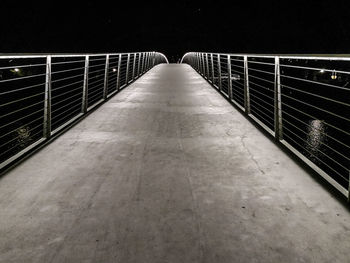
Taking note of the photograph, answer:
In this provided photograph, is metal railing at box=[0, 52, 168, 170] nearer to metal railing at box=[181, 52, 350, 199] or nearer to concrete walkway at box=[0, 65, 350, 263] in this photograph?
concrete walkway at box=[0, 65, 350, 263]

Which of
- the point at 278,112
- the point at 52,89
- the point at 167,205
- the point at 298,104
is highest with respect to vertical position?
the point at 298,104

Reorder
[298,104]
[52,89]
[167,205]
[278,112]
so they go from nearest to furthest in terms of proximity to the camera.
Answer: [167,205] < [278,112] < [52,89] < [298,104]

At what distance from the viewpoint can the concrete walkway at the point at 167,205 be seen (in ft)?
5.87

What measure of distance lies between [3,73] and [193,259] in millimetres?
88019

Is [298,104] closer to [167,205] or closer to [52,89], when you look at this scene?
[52,89]

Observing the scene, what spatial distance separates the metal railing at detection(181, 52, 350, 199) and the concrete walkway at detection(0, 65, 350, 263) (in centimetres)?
39

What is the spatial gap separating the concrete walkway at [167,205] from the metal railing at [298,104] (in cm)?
39

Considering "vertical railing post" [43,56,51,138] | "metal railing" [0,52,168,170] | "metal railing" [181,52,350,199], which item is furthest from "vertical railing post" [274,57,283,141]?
"vertical railing post" [43,56,51,138]

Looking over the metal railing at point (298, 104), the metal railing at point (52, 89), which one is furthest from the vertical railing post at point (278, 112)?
the metal railing at point (52, 89)

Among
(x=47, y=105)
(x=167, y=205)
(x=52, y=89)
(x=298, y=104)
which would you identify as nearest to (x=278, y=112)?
(x=167, y=205)

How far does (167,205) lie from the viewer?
2.29 metres

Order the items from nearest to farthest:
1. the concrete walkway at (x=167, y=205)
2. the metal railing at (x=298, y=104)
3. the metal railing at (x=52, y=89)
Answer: the concrete walkway at (x=167, y=205)
the metal railing at (x=298, y=104)
the metal railing at (x=52, y=89)

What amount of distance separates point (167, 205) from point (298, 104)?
76.7 m

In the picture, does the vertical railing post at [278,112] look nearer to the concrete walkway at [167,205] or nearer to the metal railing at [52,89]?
the concrete walkway at [167,205]
